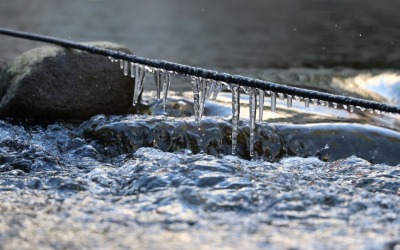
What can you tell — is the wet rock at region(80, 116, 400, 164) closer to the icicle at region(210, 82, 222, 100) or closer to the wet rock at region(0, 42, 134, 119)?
the wet rock at region(0, 42, 134, 119)

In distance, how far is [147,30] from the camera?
1202 centimetres

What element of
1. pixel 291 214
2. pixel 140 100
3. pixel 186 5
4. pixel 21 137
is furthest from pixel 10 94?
pixel 186 5

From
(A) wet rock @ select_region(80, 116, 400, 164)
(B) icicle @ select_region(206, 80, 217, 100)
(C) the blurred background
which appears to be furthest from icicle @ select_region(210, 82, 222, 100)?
(C) the blurred background

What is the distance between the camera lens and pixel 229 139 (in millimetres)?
4785

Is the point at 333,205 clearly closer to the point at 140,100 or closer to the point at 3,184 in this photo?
the point at 3,184

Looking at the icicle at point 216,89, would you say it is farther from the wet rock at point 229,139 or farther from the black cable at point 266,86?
the wet rock at point 229,139

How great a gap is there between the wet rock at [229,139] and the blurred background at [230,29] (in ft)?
13.5

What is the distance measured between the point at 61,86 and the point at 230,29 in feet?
25.1

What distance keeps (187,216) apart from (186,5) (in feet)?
45.2

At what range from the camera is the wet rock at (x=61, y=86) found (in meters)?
5.27

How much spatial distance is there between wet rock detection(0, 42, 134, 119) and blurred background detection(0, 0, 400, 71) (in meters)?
3.53

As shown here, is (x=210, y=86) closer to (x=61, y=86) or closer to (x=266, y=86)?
(x=266, y=86)

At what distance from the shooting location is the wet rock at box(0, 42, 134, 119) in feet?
17.3

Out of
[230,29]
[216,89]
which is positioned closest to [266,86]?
[216,89]
